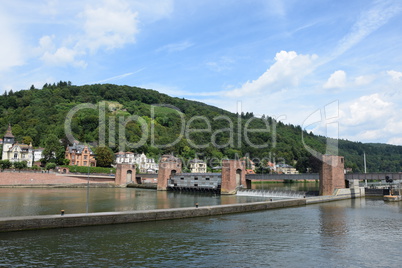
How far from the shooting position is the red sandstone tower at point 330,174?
48.4 metres

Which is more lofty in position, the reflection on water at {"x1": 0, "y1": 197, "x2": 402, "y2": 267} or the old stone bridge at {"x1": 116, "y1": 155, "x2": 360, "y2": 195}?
the old stone bridge at {"x1": 116, "y1": 155, "x2": 360, "y2": 195}

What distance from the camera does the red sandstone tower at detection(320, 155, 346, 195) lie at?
4840 centimetres

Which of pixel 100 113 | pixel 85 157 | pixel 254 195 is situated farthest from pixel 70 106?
pixel 254 195

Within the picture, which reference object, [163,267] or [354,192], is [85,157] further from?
[163,267]

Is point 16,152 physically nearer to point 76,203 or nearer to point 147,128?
point 147,128

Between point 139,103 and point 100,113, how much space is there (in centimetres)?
6224

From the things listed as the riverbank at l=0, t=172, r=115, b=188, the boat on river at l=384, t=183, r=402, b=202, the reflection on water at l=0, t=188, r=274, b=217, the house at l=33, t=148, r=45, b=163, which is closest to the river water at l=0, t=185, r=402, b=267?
the reflection on water at l=0, t=188, r=274, b=217

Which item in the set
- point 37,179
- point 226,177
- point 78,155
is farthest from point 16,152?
point 226,177

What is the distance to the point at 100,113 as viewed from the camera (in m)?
136

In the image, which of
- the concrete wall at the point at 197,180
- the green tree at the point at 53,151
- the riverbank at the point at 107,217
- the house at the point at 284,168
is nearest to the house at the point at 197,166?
the house at the point at 284,168

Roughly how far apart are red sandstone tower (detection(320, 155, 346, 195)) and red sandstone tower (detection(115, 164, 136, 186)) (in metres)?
48.2

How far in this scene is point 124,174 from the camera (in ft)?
263

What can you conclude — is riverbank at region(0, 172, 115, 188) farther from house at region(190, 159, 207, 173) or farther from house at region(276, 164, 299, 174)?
house at region(276, 164, 299, 174)

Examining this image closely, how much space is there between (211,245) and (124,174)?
65027 millimetres
